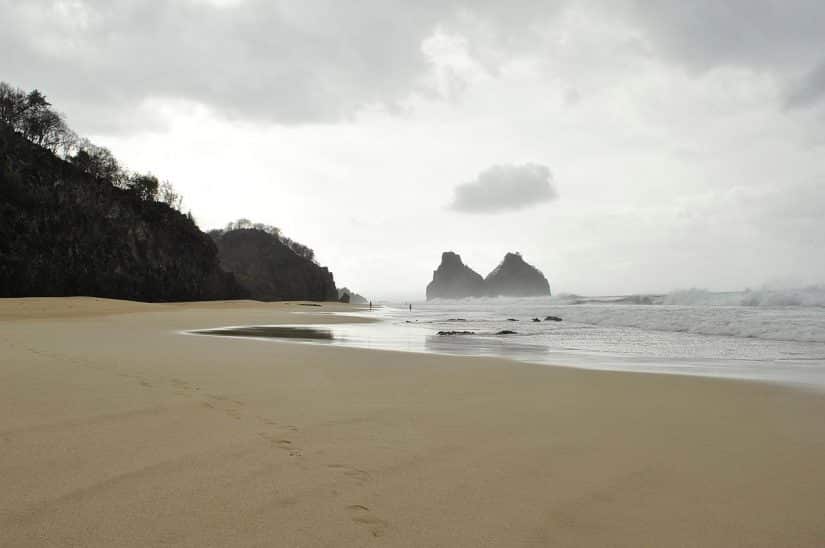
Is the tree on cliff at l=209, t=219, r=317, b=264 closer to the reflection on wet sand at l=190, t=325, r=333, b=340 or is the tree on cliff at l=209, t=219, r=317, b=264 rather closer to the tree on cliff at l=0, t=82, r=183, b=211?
the tree on cliff at l=0, t=82, r=183, b=211

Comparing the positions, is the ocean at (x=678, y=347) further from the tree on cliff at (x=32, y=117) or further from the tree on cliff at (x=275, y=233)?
the tree on cliff at (x=275, y=233)

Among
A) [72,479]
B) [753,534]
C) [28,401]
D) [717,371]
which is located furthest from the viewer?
[717,371]

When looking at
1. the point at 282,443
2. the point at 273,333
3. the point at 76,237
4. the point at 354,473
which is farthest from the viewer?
the point at 76,237

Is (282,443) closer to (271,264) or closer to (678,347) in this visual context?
(678,347)

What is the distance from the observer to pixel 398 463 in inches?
105

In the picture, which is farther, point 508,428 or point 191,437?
point 508,428

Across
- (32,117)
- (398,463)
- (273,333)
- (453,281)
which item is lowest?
(273,333)

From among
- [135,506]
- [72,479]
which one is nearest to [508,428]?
[135,506]

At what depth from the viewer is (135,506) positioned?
6.67 ft

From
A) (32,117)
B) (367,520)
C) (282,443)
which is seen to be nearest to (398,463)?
(367,520)

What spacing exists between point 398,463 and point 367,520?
70 cm

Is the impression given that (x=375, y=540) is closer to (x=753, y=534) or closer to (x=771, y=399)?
(x=753, y=534)

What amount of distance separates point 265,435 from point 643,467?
2.46 meters

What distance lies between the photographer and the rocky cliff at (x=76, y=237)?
101 ft
